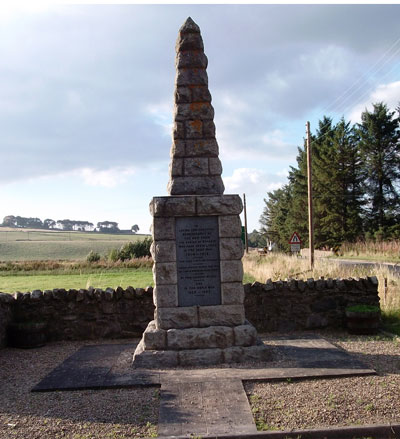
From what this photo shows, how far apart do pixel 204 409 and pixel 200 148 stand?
393 centimetres

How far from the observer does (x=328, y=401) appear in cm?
470

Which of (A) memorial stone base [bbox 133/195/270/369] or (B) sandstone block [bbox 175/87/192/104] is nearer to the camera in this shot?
(A) memorial stone base [bbox 133/195/270/369]

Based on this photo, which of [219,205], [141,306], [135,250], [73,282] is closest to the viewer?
[219,205]

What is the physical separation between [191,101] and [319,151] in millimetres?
36383

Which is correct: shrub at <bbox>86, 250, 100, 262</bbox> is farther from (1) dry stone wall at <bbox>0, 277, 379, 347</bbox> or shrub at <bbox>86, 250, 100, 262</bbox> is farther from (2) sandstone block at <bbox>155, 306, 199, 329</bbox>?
(2) sandstone block at <bbox>155, 306, 199, 329</bbox>

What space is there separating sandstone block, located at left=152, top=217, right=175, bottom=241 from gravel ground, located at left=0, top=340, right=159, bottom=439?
7.37 ft

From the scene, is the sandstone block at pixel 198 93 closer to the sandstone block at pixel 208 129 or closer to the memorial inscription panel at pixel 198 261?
the sandstone block at pixel 208 129

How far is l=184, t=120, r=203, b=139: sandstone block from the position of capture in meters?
6.83

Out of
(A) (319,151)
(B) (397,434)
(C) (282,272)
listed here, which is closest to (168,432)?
(B) (397,434)

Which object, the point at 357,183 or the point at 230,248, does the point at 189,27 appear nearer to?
the point at 230,248

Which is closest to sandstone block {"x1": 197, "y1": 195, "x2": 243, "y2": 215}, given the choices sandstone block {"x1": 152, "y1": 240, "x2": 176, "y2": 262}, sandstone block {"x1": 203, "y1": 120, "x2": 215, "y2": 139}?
sandstone block {"x1": 152, "y1": 240, "x2": 176, "y2": 262}

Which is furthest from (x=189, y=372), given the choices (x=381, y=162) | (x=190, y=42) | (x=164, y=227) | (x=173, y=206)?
(x=381, y=162)

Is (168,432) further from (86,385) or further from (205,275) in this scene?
(205,275)

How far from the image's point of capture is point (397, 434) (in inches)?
158
